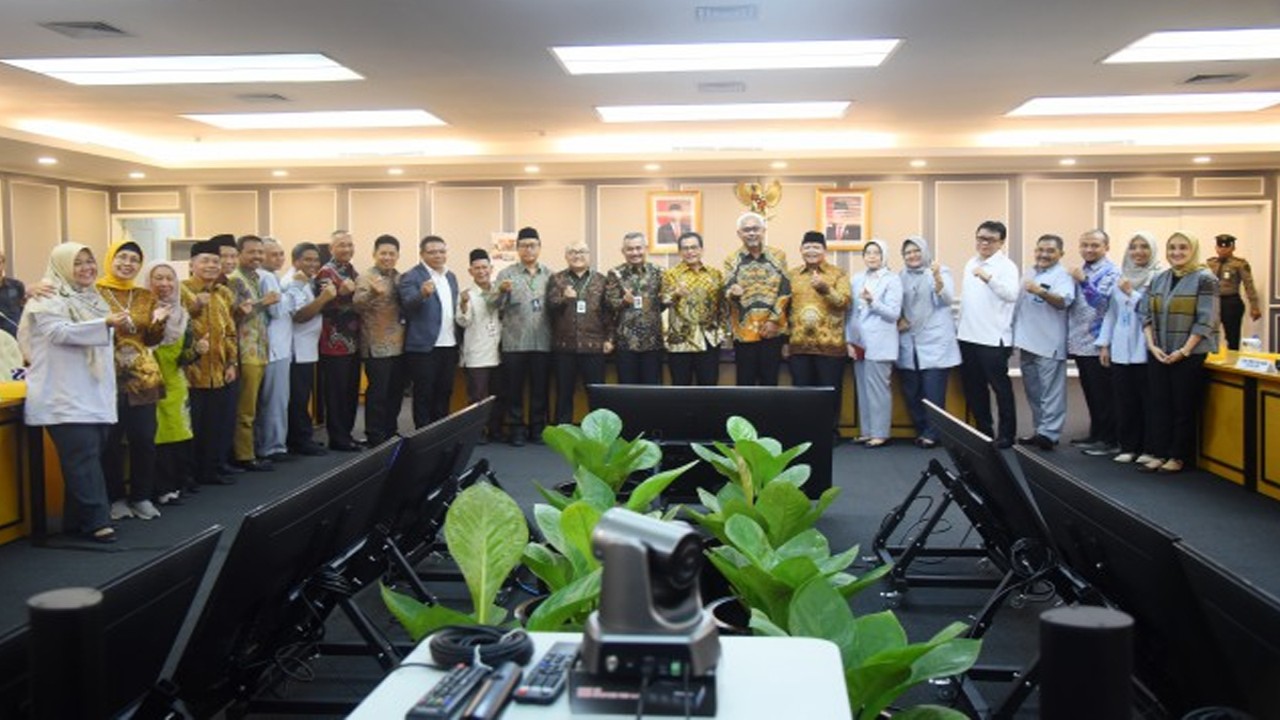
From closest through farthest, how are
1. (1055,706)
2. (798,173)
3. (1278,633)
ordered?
(1055,706), (1278,633), (798,173)

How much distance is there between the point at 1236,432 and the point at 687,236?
367 cm

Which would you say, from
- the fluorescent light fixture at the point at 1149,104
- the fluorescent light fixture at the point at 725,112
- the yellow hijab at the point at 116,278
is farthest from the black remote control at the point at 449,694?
the fluorescent light fixture at the point at 1149,104

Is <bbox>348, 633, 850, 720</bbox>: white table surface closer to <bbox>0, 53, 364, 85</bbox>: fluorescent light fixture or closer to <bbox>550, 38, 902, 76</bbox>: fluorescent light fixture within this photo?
<bbox>550, 38, 902, 76</bbox>: fluorescent light fixture

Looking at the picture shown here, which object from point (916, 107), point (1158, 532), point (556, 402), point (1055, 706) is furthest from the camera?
point (916, 107)

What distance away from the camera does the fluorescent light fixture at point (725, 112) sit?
8445mm

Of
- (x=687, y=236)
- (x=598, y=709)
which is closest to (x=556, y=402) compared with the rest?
(x=687, y=236)

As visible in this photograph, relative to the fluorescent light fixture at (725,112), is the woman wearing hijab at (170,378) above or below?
below

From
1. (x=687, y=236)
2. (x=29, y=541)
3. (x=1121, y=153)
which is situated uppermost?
(x=1121, y=153)

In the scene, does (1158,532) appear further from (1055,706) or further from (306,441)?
(306,441)

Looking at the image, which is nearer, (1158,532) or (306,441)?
(1158,532)

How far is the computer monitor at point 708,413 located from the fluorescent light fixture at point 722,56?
335 centimetres

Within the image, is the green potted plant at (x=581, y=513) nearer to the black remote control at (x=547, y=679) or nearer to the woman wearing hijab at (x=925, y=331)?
the black remote control at (x=547, y=679)

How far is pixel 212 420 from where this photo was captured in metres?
5.85

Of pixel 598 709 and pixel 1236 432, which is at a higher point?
pixel 598 709
